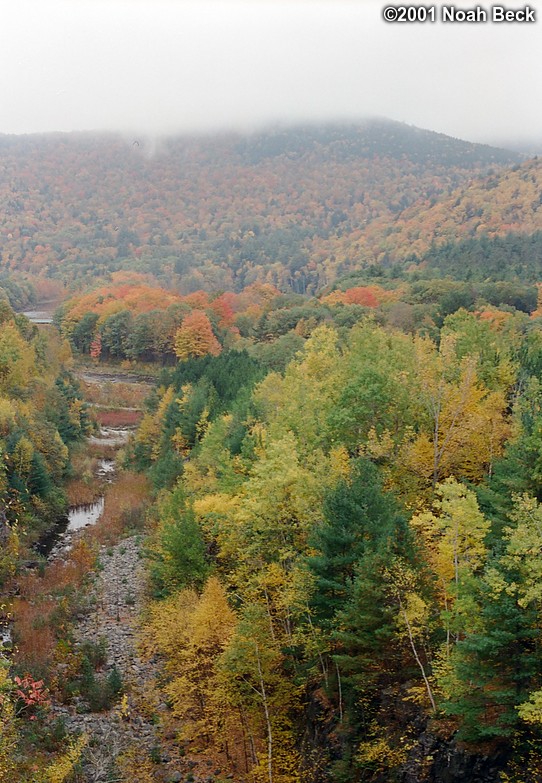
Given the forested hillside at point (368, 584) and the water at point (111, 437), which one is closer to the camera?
the forested hillside at point (368, 584)

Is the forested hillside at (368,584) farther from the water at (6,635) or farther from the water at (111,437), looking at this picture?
the water at (111,437)

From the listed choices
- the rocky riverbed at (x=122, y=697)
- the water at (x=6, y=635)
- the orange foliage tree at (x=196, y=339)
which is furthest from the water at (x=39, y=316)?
the water at (x=6, y=635)

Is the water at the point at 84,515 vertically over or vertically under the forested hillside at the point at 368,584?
under

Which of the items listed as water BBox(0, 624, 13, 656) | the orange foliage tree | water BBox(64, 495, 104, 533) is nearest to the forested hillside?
water BBox(0, 624, 13, 656)

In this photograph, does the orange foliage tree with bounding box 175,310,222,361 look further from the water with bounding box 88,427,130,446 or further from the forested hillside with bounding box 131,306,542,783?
the forested hillside with bounding box 131,306,542,783

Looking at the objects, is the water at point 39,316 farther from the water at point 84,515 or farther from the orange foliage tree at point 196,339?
the water at point 84,515

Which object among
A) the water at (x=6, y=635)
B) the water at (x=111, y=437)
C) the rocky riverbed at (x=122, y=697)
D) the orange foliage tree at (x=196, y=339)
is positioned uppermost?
the orange foliage tree at (x=196, y=339)

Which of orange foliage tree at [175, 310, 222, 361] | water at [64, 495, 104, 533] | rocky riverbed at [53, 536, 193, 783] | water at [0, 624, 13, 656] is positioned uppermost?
orange foliage tree at [175, 310, 222, 361]

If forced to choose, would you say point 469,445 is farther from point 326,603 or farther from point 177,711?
point 177,711

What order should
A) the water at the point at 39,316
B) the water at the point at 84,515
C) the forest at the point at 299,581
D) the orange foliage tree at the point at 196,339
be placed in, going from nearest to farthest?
the forest at the point at 299,581, the water at the point at 84,515, the orange foliage tree at the point at 196,339, the water at the point at 39,316

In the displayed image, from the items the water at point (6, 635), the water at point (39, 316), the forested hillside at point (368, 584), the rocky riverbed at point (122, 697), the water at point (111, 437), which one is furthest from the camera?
the water at point (39, 316)

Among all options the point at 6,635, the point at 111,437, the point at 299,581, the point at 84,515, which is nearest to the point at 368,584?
the point at 299,581
